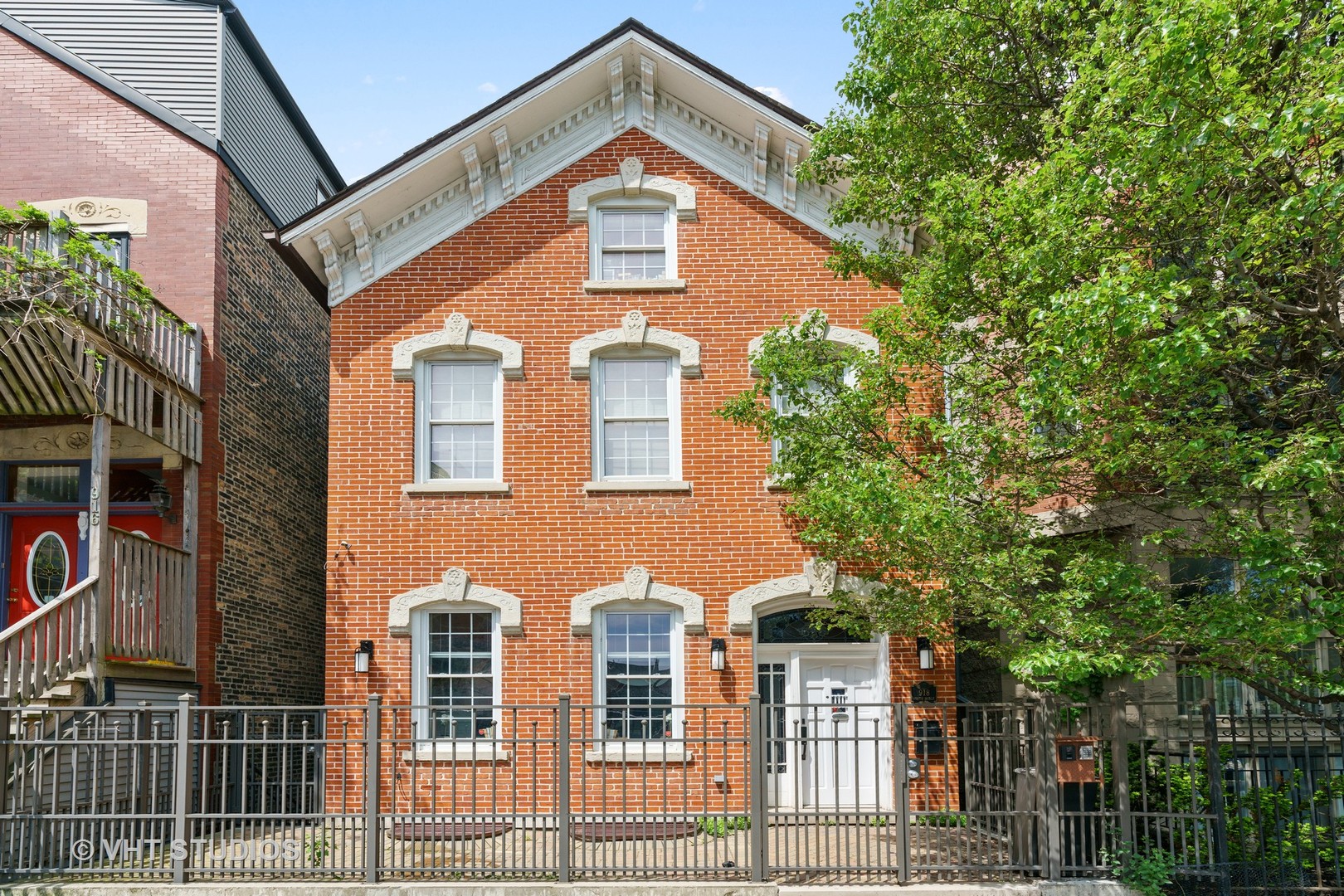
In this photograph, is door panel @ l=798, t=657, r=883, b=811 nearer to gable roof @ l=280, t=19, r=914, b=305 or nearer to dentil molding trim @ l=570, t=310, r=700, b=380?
dentil molding trim @ l=570, t=310, r=700, b=380

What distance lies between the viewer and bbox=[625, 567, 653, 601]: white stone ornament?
1465 cm

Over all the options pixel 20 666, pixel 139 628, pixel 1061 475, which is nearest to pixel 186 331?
pixel 139 628

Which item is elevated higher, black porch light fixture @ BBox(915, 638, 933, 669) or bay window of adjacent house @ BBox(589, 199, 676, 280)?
bay window of adjacent house @ BBox(589, 199, 676, 280)

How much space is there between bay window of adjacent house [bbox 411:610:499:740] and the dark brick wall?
2.75 meters

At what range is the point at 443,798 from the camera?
1384 cm

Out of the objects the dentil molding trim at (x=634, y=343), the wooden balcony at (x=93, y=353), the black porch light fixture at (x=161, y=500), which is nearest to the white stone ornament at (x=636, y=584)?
the dentil molding trim at (x=634, y=343)

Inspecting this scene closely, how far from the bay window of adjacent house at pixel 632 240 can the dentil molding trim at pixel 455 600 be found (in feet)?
14.6

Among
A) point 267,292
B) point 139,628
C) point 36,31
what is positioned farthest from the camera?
point 267,292

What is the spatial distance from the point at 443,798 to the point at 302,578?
5955 mm

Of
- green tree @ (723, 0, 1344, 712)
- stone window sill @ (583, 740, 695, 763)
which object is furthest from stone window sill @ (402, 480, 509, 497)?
green tree @ (723, 0, 1344, 712)

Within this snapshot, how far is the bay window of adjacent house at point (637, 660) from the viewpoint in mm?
14727

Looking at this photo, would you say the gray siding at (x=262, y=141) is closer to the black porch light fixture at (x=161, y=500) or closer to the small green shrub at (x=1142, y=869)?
the black porch light fixture at (x=161, y=500)

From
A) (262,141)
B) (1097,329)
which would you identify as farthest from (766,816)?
(262,141)

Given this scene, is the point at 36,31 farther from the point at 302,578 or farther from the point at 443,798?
the point at 443,798
